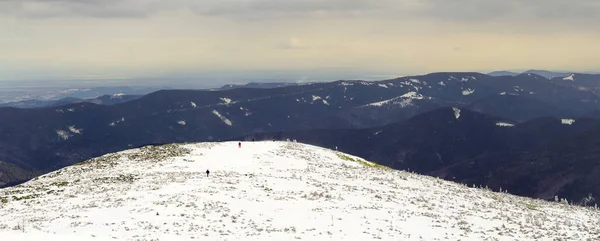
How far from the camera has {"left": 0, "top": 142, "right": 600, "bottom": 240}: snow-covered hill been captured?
104ft

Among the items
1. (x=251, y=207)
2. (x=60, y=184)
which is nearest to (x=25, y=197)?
(x=60, y=184)

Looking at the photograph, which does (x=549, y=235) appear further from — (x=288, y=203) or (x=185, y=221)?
(x=185, y=221)

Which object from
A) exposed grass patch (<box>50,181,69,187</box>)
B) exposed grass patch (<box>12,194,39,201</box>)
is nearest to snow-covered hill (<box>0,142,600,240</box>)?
exposed grass patch (<box>12,194,39,201</box>)

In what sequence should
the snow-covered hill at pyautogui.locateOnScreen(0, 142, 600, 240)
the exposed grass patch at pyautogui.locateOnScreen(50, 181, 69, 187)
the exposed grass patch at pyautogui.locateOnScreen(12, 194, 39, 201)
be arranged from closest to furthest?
the snow-covered hill at pyautogui.locateOnScreen(0, 142, 600, 240), the exposed grass patch at pyautogui.locateOnScreen(12, 194, 39, 201), the exposed grass patch at pyautogui.locateOnScreen(50, 181, 69, 187)

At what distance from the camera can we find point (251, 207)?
1550 inches

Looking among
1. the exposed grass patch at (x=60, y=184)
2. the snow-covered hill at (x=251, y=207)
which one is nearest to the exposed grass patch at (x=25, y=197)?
the snow-covered hill at (x=251, y=207)

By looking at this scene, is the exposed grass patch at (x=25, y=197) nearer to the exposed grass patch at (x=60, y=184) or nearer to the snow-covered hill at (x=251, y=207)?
the snow-covered hill at (x=251, y=207)

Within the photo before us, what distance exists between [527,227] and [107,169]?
5404cm

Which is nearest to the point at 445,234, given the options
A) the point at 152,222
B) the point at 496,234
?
the point at 496,234

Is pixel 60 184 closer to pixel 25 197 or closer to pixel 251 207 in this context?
pixel 25 197

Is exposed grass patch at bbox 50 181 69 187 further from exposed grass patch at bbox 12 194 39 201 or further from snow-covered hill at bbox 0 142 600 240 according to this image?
exposed grass patch at bbox 12 194 39 201

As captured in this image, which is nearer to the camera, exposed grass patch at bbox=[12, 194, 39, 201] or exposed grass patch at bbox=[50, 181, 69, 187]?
exposed grass patch at bbox=[12, 194, 39, 201]

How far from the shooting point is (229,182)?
166 ft

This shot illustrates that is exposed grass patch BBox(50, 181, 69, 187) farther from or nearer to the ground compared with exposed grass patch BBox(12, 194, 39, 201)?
nearer to the ground
